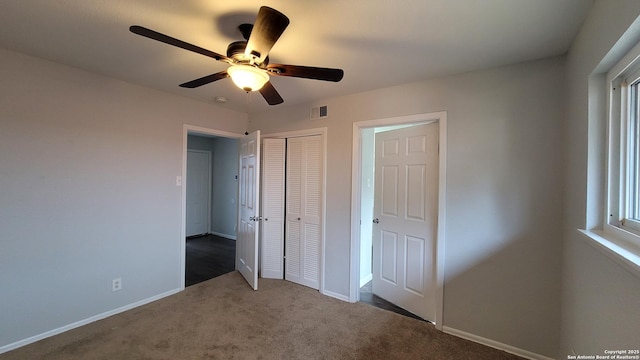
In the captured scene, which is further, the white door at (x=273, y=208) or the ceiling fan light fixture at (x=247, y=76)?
the white door at (x=273, y=208)

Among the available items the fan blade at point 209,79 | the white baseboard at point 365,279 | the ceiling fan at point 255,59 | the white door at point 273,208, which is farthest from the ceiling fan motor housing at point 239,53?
the white baseboard at point 365,279

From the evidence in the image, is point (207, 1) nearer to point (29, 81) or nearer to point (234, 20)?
point (234, 20)

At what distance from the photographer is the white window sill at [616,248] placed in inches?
35.9

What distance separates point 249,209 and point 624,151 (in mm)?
3232

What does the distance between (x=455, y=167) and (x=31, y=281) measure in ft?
12.3

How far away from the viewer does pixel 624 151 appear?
1290 mm

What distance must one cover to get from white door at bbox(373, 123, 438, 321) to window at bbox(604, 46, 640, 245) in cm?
122

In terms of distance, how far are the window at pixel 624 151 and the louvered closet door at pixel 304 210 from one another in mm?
2368

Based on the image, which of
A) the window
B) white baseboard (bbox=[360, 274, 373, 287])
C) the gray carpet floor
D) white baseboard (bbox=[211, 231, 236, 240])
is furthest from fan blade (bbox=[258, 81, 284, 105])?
white baseboard (bbox=[211, 231, 236, 240])

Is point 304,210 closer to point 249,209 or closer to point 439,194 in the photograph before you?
point 249,209

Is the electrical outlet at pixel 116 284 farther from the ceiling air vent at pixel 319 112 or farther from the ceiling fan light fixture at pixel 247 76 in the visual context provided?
the ceiling air vent at pixel 319 112

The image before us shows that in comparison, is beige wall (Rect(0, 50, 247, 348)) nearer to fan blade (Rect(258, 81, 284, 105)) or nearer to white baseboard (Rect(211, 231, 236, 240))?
fan blade (Rect(258, 81, 284, 105))

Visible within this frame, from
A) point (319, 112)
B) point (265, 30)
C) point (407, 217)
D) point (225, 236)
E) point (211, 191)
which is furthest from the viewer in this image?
point (211, 191)

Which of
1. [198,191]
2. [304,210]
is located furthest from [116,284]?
[198,191]
